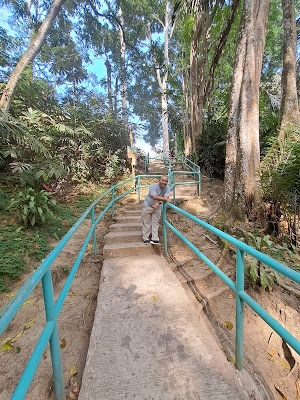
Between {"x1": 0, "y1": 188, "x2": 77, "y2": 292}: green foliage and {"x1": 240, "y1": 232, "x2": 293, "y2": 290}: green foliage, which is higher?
{"x1": 0, "y1": 188, "x2": 77, "y2": 292}: green foliage

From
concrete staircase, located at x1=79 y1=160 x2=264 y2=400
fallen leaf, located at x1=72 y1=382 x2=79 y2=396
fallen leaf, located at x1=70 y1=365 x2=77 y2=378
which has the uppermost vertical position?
concrete staircase, located at x1=79 y1=160 x2=264 y2=400

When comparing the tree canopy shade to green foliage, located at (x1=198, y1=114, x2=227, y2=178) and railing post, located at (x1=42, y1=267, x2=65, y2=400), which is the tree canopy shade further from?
railing post, located at (x1=42, y1=267, x2=65, y2=400)

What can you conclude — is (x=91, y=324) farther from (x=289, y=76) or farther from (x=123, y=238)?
(x=289, y=76)

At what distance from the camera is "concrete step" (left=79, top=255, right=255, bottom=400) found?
4.12 ft

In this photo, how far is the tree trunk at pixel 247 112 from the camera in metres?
4.27

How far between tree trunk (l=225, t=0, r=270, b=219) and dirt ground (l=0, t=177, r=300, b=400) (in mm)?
1371

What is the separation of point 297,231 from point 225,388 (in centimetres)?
362

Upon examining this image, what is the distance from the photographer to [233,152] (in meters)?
4.66

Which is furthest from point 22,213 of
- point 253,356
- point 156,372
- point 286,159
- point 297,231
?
point 297,231

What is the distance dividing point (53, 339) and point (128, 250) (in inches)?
82.6

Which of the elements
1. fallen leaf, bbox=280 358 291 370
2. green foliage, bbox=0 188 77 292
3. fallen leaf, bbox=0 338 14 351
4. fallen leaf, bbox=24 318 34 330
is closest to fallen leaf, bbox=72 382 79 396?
fallen leaf, bbox=0 338 14 351

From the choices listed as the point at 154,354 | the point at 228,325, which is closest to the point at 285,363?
the point at 228,325

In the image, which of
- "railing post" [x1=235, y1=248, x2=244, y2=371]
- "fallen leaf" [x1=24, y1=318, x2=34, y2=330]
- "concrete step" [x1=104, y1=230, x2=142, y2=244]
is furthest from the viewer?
"concrete step" [x1=104, y1=230, x2=142, y2=244]

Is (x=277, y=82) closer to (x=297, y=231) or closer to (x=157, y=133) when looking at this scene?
(x=297, y=231)
